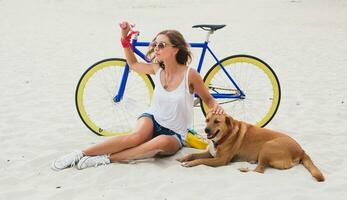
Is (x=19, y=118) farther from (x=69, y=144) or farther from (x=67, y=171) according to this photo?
(x=67, y=171)

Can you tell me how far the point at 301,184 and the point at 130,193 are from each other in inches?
52.6

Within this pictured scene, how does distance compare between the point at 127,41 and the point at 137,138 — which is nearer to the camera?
the point at 137,138

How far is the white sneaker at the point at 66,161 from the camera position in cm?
425

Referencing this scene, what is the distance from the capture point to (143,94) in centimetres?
721

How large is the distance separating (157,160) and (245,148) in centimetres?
81

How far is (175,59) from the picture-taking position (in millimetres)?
4500

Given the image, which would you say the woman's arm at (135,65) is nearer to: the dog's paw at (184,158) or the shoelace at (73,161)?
the dog's paw at (184,158)

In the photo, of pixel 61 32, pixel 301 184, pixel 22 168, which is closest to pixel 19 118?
pixel 22 168

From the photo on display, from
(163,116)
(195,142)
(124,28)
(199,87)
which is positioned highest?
(124,28)

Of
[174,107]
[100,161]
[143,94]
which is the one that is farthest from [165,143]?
[143,94]

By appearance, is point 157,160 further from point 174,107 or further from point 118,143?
point 174,107

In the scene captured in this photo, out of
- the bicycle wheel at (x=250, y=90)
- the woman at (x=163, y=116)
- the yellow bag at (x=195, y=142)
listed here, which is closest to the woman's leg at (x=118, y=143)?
the woman at (x=163, y=116)

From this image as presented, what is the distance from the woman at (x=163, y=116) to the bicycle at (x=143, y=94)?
0.45 metres

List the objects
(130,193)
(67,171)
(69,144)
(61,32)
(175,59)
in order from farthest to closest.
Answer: (61,32) → (69,144) → (175,59) → (67,171) → (130,193)
